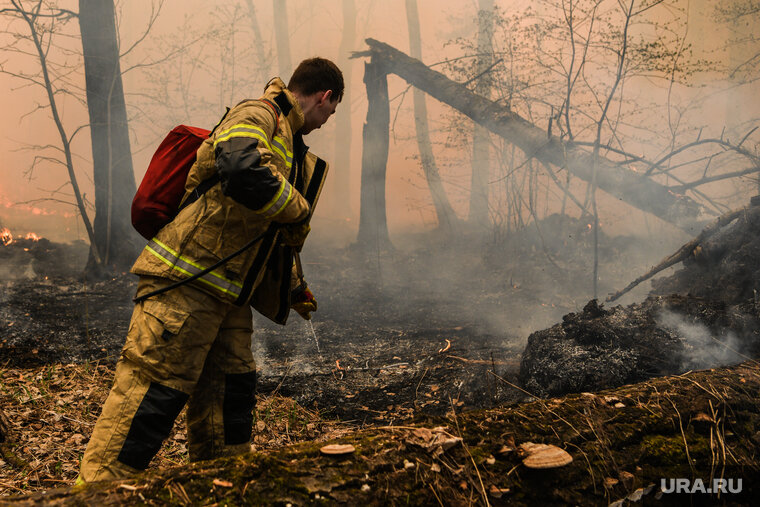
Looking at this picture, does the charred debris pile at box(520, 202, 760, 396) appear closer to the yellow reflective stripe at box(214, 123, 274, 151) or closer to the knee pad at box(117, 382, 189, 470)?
the knee pad at box(117, 382, 189, 470)

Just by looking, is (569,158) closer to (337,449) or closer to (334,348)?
(334,348)

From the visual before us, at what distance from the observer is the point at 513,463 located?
153 cm

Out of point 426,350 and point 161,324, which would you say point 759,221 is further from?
point 161,324

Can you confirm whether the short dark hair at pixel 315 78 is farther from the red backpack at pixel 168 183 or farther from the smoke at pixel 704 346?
the smoke at pixel 704 346

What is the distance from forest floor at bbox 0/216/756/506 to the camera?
315 centimetres

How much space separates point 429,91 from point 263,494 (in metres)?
8.30

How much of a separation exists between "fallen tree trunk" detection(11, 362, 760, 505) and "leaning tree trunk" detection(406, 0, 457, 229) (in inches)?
382

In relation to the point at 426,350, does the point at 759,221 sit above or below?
above

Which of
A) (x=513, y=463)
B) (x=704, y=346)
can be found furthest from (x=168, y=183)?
(x=704, y=346)

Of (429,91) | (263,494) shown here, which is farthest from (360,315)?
(263,494)

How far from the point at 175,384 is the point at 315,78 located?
5.04 ft

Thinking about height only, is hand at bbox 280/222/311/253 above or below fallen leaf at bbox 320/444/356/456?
above

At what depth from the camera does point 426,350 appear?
16.1 ft

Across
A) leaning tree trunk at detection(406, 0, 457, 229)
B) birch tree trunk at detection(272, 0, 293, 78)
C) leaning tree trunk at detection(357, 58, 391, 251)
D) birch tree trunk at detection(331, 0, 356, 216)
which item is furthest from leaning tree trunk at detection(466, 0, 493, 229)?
birch tree trunk at detection(272, 0, 293, 78)
